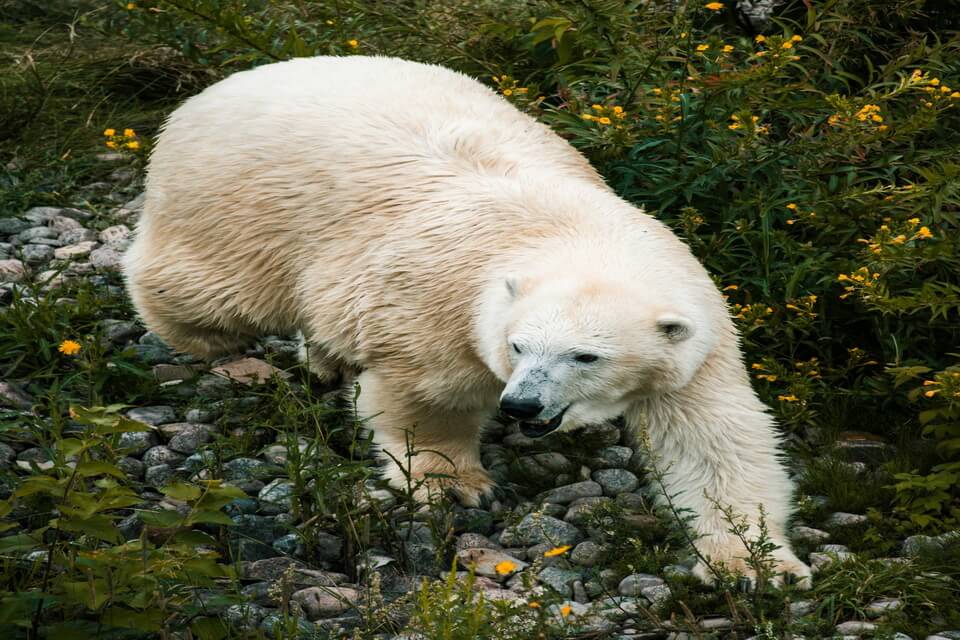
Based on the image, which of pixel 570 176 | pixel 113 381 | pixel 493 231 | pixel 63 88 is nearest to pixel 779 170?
pixel 570 176

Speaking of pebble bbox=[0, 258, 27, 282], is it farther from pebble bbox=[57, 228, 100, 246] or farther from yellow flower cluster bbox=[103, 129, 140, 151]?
yellow flower cluster bbox=[103, 129, 140, 151]

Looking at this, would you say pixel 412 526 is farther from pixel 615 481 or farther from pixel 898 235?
pixel 898 235

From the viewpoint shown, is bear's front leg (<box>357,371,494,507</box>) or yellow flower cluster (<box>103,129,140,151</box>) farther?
yellow flower cluster (<box>103,129,140,151</box>)

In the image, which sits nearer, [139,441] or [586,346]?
[586,346]

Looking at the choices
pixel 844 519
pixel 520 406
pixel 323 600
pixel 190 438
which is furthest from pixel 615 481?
pixel 190 438

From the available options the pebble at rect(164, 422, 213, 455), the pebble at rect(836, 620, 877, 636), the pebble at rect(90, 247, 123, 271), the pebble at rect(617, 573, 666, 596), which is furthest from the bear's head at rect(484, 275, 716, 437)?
the pebble at rect(90, 247, 123, 271)

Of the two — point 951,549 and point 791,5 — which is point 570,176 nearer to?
point 951,549

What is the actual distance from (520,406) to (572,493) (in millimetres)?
755

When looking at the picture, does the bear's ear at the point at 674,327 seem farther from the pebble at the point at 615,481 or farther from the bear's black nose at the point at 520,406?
the pebble at the point at 615,481

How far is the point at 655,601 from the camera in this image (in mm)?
3154

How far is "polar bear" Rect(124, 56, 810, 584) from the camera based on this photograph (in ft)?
11.2

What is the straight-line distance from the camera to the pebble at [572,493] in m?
3.85

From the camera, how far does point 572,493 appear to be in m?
3.87

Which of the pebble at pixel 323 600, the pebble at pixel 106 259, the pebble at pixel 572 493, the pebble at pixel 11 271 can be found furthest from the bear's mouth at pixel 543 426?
the pebble at pixel 11 271
